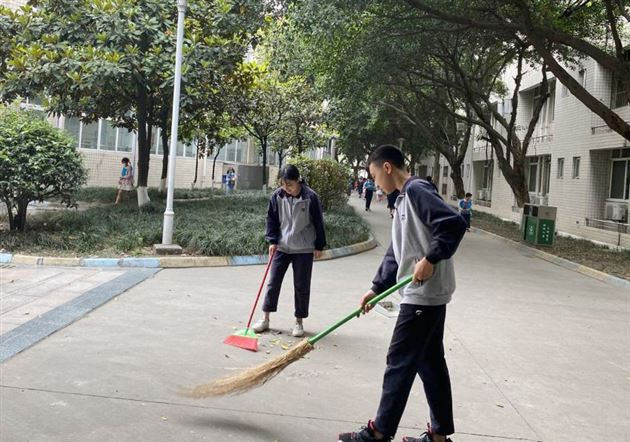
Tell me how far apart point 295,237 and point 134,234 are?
18.5 ft

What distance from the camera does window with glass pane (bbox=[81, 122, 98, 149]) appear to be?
28.6 m

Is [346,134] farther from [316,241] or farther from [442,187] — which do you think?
[316,241]

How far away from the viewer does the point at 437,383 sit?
10.7 feet

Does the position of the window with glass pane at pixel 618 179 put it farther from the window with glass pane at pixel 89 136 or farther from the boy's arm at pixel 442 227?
the window with glass pane at pixel 89 136

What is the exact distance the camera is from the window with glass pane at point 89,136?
28.6 metres

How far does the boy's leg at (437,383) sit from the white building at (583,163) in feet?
49.1

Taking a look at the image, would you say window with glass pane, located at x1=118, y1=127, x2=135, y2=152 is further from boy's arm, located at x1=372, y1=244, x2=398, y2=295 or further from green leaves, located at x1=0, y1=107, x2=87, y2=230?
boy's arm, located at x1=372, y1=244, x2=398, y2=295

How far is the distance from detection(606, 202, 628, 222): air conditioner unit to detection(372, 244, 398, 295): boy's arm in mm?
16108

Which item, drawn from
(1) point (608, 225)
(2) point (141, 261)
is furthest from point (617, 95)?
(2) point (141, 261)

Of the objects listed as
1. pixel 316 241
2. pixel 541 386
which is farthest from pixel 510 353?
pixel 316 241

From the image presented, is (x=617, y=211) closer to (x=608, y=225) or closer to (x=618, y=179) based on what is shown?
(x=608, y=225)

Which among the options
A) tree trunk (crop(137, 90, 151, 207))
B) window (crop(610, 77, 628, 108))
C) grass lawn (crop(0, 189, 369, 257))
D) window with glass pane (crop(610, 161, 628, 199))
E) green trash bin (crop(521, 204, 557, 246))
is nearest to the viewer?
grass lawn (crop(0, 189, 369, 257))

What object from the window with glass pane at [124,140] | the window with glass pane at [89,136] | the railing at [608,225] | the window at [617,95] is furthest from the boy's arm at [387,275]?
the window with glass pane at [124,140]

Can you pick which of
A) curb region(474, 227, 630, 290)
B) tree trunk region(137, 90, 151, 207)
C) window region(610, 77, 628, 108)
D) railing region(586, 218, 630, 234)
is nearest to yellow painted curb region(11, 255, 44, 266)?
tree trunk region(137, 90, 151, 207)
